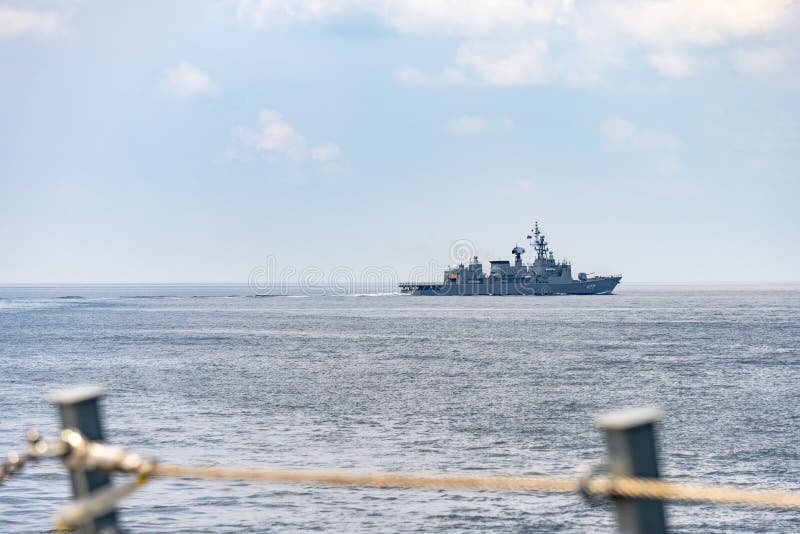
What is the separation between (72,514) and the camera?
2.66 m

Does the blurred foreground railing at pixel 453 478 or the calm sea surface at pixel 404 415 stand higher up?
the blurred foreground railing at pixel 453 478

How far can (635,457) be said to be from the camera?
2305 mm

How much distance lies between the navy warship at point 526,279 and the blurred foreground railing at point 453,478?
167217 millimetres

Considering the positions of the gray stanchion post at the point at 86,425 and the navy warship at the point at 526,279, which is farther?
the navy warship at the point at 526,279

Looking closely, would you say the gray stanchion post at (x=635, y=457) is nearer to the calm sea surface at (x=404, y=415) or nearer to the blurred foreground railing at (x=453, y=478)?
Answer: the blurred foreground railing at (x=453, y=478)

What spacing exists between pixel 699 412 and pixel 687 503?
49.4 ft

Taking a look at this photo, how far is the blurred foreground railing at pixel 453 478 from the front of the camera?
89.9 inches

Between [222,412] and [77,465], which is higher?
[77,465]

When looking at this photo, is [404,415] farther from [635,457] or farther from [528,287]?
[528,287]

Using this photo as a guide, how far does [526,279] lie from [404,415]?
148646 mm

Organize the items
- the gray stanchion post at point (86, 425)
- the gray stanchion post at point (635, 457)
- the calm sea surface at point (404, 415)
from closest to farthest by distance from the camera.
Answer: the gray stanchion post at point (635, 457)
the gray stanchion post at point (86, 425)
the calm sea surface at point (404, 415)

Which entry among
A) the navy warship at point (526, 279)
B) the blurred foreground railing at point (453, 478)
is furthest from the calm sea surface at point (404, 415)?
the navy warship at point (526, 279)

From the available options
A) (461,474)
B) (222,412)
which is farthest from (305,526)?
(222,412)

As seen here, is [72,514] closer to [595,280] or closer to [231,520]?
[231,520]
